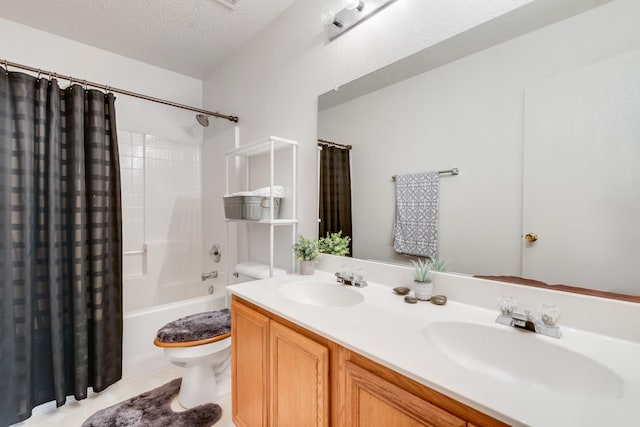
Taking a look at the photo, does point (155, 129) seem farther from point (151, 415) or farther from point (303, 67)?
point (151, 415)

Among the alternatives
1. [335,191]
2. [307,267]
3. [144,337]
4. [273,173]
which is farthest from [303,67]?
[144,337]

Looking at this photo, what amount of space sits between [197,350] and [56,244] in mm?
1031

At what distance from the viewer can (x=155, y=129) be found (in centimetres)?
246

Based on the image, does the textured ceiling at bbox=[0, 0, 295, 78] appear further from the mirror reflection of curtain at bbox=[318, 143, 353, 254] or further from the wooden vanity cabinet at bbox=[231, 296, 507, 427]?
the wooden vanity cabinet at bbox=[231, 296, 507, 427]

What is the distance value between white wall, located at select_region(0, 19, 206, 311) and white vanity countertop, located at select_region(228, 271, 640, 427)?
180 centimetres

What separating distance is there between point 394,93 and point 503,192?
25.6 inches

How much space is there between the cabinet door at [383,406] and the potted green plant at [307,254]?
2.53 ft

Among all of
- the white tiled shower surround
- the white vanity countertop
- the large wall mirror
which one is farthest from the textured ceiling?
the white vanity countertop

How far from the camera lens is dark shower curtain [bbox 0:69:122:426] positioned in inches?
58.1

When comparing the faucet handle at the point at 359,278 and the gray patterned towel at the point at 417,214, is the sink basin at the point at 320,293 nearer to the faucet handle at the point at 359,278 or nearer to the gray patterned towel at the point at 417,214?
the faucet handle at the point at 359,278

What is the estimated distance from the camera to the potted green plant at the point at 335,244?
1.49 metres

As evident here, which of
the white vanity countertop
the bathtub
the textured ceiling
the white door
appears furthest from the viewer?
the bathtub

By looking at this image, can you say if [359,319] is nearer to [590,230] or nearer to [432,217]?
[432,217]

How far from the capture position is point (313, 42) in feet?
5.30
